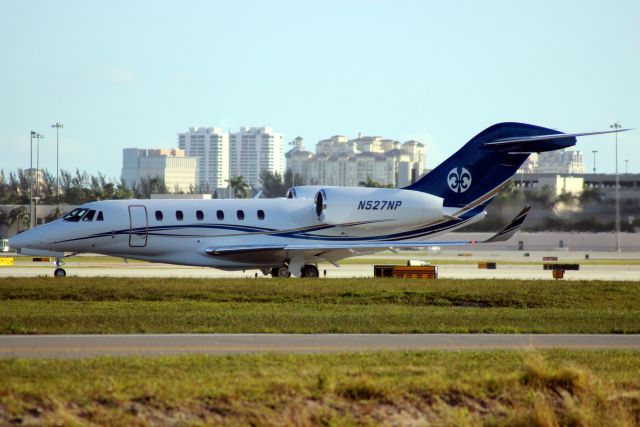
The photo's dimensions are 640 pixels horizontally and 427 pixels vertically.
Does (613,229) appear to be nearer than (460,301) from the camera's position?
No

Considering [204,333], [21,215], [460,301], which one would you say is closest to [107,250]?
[460,301]

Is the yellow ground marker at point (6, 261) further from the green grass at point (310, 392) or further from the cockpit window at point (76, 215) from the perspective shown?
the green grass at point (310, 392)

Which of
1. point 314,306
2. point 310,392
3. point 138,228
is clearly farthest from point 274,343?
point 138,228

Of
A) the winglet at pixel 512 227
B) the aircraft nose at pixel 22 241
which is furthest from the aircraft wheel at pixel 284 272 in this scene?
the aircraft nose at pixel 22 241

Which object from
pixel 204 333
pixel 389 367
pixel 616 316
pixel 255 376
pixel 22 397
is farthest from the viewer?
pixel 616 316

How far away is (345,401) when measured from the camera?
48.6ft

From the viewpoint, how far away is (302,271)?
4112cm

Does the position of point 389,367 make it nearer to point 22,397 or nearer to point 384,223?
point 22,397

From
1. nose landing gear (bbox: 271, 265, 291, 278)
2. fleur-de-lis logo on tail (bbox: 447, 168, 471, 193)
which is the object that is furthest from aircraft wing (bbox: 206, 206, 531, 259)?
fleur-de-lis logo on tail (bbox: 447, 168, 471, 193)

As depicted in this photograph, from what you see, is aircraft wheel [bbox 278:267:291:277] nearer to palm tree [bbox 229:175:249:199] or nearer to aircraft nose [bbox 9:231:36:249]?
aircraft nose [bbox 9:231:36:249]

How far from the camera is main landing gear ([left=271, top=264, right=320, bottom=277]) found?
40.8 meters

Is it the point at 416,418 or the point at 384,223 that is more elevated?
the point at 384,223

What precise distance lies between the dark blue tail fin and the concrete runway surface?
2041 centimetres

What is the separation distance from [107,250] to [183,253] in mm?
2714
